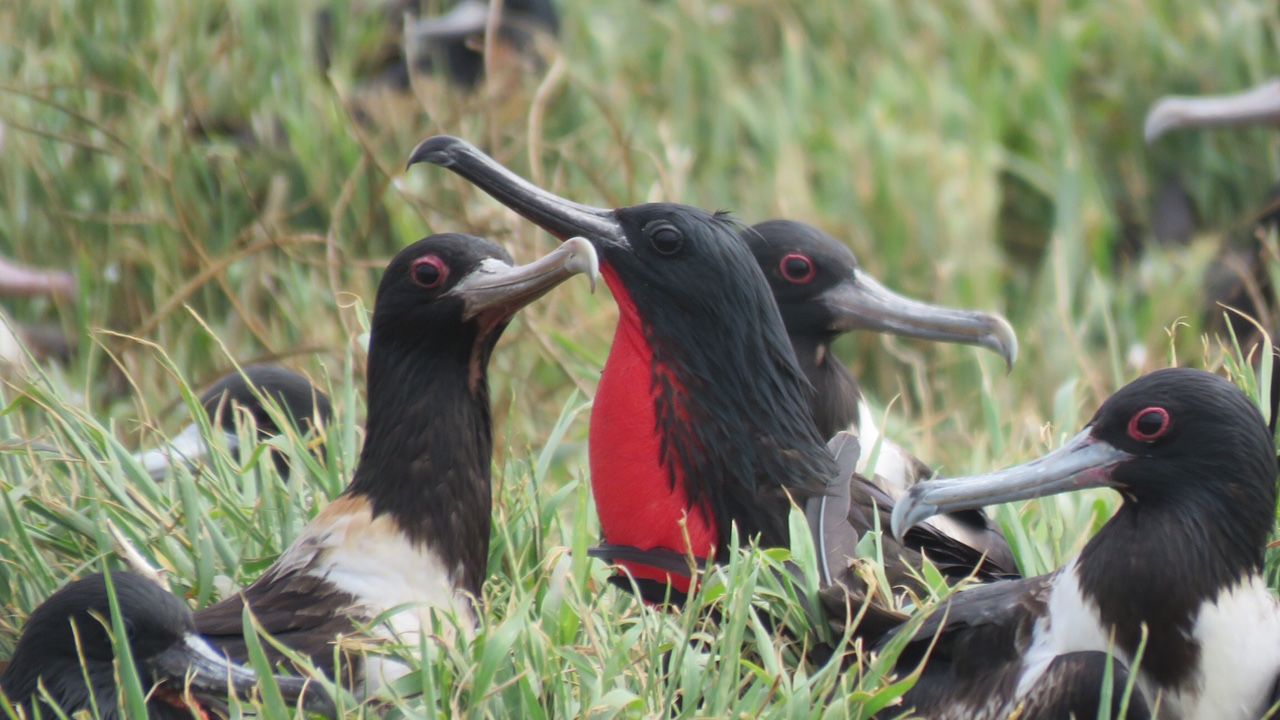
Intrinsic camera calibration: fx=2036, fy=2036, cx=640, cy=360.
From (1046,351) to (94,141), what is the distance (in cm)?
258

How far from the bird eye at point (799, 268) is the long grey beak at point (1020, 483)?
83cm

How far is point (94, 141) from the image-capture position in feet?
17.6

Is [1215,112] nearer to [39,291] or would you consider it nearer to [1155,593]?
[39,291]

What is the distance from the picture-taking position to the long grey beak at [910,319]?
10.5 ft

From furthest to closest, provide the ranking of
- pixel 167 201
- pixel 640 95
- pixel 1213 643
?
pixel 640 95 < pixel 167 201 < pixel 1213 643

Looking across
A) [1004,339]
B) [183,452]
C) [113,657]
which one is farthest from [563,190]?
[113,657]

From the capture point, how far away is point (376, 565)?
2.67 meters

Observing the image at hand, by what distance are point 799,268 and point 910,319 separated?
201 millimetres

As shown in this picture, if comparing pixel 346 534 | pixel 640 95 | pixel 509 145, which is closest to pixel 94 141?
pixel 509 145

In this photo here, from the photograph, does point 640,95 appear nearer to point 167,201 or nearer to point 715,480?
point 167,201

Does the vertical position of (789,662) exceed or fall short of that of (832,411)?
it falls short

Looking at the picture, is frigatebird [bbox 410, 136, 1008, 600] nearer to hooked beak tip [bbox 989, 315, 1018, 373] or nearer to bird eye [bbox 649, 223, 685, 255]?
bird eye [bbox 649, 223, 685, 255]

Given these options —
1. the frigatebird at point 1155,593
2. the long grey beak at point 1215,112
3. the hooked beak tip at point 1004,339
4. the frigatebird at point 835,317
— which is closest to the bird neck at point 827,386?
the frigatebird at point 835,317

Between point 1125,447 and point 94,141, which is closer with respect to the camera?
point 1125,447
